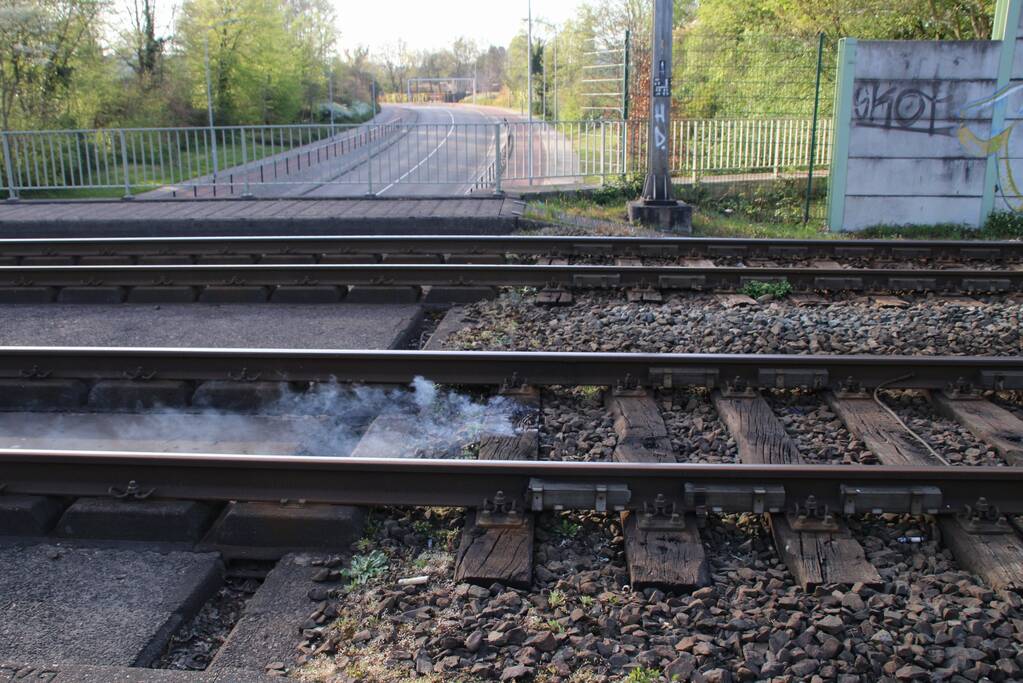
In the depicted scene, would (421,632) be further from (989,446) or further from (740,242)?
(740,242)

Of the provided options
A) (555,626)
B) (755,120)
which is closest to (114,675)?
(555,626)

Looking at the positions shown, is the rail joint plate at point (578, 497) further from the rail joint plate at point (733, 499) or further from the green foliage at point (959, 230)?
the green foliage at point (959, 230)

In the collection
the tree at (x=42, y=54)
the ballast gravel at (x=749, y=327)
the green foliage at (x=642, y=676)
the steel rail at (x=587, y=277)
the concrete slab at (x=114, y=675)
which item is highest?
the tree at (x=42, y=54)

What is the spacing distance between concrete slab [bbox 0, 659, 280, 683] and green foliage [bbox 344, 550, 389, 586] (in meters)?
0.78

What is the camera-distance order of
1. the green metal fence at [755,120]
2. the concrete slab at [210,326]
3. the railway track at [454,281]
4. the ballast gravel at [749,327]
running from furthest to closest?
1. the green metal fence at [755,120]
2. the railway track at [454,281]
3. the concrete slab at [210,326]
4. the ballast gravel at [749,327]

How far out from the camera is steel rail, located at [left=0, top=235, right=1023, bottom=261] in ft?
34.5

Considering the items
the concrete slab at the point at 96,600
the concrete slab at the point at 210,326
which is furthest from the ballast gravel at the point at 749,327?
the concrete slab at the point at 96,600

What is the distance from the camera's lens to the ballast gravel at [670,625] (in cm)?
332

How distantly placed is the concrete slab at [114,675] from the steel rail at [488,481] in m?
1.38

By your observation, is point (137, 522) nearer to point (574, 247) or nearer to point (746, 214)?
point (574, 247)

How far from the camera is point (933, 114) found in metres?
13.8

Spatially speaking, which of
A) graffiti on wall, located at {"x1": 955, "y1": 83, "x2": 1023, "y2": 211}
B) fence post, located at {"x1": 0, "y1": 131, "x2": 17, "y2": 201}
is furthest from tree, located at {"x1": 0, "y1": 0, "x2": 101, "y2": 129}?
graffiti on wall, located at {"x1": 955, "y1": 83, "x2": 1023, "y2": 211}

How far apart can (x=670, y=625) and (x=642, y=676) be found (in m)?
0.38

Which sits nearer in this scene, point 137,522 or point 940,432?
point 137,522
